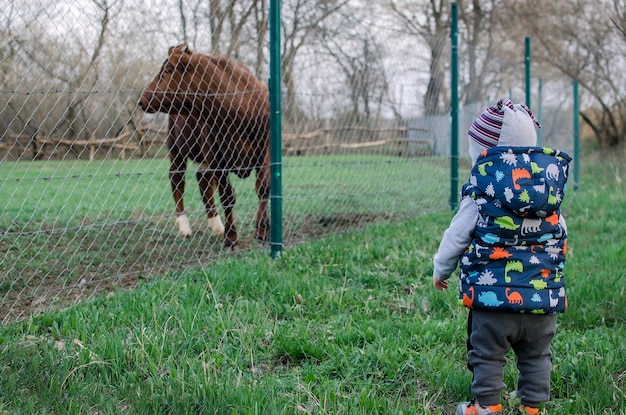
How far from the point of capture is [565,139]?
1195cm

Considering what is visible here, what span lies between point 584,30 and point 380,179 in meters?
12.4

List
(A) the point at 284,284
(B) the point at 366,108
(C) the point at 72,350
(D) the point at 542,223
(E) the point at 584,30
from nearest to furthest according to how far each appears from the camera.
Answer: (D) the point at 542,223 < (C) the point at 72,350 < (A) the point at 284,284 < (B) the point at 366,108 < (E) the point at 584,30

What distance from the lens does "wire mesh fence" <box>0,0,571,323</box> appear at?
3.69 metres

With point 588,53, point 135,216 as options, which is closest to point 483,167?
point 135,216

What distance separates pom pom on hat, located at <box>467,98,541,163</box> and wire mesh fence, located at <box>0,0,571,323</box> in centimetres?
219

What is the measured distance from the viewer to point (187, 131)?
5.52 metres

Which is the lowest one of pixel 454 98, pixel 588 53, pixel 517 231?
pixel 517 231

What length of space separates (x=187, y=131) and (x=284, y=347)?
312 cm

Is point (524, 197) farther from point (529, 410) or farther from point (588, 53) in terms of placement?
point (588, 53)

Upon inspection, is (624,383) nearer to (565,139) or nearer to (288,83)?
(288,83)

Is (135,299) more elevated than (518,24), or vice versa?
(518,24)

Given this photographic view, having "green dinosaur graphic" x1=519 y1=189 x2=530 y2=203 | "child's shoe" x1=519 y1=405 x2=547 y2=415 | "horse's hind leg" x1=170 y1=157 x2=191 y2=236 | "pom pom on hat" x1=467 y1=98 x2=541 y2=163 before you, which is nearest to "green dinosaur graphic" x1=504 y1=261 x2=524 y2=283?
"green dinosaur graphic" x1=519 y1=189 x2=530 y2=203

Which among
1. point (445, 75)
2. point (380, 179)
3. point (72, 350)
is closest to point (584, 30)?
point (445, 75)

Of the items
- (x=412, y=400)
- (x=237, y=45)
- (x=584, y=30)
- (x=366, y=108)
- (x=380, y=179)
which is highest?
(x=584, y=30)
